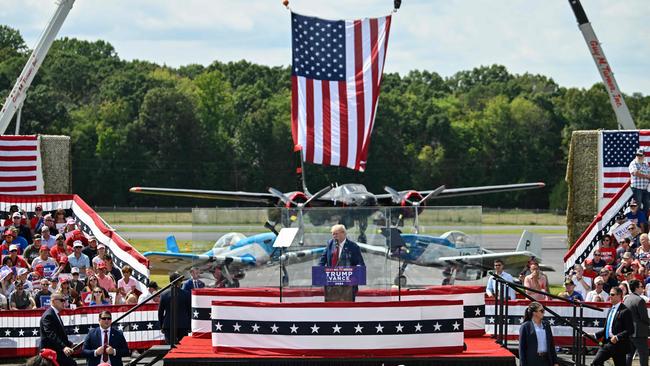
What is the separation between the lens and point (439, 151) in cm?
9062

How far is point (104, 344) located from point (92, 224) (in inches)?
430

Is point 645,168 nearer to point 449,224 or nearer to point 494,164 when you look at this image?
point 449,224

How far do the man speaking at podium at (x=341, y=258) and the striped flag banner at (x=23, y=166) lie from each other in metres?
17.2

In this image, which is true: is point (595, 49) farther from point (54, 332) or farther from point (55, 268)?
point (54, 332)

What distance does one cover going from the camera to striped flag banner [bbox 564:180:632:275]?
27297 millimetres

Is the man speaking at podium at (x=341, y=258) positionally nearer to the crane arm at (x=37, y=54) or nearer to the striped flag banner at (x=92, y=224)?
the striped flag banner at (x=92, y=224)

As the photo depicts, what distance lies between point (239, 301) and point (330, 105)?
22.4 ft

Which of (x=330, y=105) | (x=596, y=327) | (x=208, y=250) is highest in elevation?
(x=330, y=105)

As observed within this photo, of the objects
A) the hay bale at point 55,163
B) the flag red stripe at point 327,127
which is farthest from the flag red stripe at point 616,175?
the hay bale at point 55,163

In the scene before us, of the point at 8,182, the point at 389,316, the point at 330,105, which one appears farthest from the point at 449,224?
the point at 8,182

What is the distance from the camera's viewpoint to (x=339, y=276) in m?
15.1

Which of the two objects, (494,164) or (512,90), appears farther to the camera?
(512,90)

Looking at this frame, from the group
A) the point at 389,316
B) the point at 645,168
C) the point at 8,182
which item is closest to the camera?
the point at 389,316

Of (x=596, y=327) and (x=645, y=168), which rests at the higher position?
(x=645, y=168)
